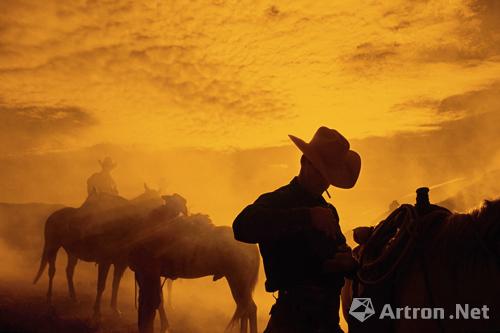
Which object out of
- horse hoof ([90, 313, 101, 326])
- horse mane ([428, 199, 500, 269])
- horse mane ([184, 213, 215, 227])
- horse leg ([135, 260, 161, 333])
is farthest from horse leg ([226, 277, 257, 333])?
horse mane ([428, 199, 500, 269])

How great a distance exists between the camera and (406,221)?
2875 millimetres

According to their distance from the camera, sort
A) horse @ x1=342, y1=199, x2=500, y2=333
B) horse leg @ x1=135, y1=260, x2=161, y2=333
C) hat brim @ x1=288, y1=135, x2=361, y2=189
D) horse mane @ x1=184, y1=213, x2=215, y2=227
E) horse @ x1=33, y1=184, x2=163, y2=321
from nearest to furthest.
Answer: horse @ x1=342, y1=199, x2=500, y2=333 → hat brim @ x1=288, y1=135, x2=361, y2=189 → horse leg @ x1=135, y1=260, x2=161, y2=333 → horse mane @ x1=184, y1=213, x2=215, y2=227 → horse @ x1=33, y1=184, x2=163, y2=321

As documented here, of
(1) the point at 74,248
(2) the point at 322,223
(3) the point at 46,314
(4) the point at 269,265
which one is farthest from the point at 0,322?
(2) the point at 322,223

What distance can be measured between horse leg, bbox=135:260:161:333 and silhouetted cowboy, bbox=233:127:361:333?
21.5ft

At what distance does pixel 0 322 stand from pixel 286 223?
8170 mm

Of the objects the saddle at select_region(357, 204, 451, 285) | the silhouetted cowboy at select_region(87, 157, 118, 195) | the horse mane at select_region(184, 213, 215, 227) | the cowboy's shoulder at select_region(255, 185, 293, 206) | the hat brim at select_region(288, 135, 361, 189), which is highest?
the silhouetted cowboy at select_region(87, 157, 118, 195)

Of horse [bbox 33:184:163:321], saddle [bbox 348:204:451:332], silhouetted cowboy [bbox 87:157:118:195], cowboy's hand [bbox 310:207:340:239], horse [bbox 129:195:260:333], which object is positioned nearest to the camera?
cowboy's hand [bbox 310:207:340:239]

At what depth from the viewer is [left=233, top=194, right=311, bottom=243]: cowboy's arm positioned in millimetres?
2580

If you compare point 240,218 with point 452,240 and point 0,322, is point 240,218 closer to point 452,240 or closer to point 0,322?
point 452,240

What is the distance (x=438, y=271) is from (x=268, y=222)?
3.42ft

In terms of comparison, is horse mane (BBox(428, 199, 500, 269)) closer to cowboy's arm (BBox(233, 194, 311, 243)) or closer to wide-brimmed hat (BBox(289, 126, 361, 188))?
wide-brimmed hat (BBox(289, 126, 361, 188))

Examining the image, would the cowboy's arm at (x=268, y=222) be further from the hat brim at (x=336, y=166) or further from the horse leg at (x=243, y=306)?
the horse leg at (x=243, y=306)

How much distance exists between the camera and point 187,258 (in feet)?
33.3

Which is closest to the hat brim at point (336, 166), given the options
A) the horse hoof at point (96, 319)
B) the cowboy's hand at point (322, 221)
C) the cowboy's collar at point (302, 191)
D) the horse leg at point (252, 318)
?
the cowboy's collar at point (302, 191)
